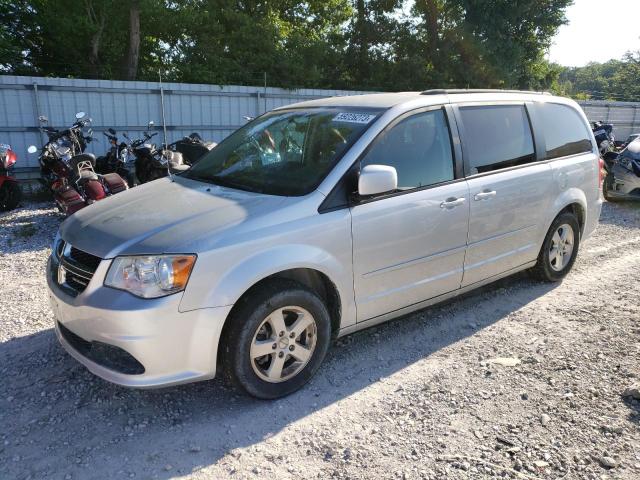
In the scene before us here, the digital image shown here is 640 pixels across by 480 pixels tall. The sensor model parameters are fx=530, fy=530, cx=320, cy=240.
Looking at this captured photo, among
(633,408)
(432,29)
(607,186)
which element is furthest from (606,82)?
(633,408)

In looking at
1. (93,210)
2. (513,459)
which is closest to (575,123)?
(513,459)

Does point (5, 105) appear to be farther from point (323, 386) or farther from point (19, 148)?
point (323, 386)

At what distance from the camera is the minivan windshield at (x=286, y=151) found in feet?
11.3

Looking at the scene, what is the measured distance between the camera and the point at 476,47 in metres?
20.8

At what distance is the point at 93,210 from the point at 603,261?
17.7ft

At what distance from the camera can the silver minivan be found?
9.26 feet

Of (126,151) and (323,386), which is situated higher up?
(126,151)

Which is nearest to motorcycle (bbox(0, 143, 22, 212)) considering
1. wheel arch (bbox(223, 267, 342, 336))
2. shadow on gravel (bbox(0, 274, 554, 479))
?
shadow on gravel (bbox(0, 274, 554, 479))

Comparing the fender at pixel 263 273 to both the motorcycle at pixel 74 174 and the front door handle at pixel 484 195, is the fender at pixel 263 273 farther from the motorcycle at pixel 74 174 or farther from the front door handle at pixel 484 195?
the motorcycle at pixel 74 174

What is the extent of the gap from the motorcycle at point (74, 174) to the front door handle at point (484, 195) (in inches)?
181

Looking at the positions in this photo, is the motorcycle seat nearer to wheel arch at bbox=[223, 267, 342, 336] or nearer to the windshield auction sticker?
the windshield auction sticker

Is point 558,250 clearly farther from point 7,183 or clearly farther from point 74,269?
point 7,183

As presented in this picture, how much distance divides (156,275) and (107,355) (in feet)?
2.08

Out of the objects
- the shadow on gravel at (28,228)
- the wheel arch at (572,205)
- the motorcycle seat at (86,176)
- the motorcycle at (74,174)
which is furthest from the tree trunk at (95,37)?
the wheel arch at (572,205)
